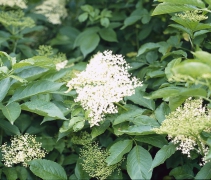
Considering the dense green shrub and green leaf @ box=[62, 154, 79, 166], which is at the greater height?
the dense green shrub

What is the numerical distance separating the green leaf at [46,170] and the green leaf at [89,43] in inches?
42.4

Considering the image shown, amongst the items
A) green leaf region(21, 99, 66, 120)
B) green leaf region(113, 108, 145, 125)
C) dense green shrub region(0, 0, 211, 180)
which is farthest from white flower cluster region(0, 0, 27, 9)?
green leaf region(113, 108, 145, 125)

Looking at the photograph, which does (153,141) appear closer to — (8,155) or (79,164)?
Answer: (79,164)

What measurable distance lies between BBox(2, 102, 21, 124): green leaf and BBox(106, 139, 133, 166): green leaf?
47cm

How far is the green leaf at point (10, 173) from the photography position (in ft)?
6.44

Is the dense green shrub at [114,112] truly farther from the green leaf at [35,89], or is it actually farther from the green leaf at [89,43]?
the green leaf at [89,43]

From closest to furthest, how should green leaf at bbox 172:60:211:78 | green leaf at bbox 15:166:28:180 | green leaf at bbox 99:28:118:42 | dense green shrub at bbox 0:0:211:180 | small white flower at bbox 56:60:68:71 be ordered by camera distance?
green leaf at bbox 172:60:211:78 < dense green shrub at bbox 0:0:211:180 < green leaf at bbox 15:166:28:180 < small white flower at bbox 56:60:68:71 < green leaf at bbox 99:28:118:42

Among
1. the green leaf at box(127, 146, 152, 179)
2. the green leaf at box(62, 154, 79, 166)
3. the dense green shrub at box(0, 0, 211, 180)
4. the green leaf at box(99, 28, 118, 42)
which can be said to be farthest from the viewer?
the green leaf at box(99, 28, 118, 42)

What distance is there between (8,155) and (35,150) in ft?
0.46

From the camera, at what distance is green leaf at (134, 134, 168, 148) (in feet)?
5.86

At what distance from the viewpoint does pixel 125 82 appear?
5.84 feet

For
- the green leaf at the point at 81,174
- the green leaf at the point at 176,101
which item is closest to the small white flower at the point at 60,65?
the green leaf at the point at 81,174

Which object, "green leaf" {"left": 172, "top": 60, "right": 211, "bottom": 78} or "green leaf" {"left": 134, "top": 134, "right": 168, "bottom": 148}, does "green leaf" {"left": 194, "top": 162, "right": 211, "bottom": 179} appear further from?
"green leaf" {"left": 172, "top": 60, "right": 211, "bottom": 78}

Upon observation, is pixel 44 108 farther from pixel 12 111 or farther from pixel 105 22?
pixel 105 22
